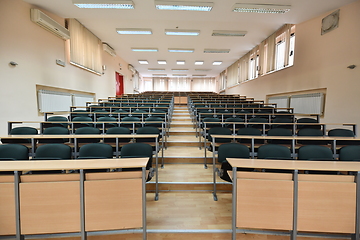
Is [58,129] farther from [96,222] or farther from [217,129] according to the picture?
[217,129]

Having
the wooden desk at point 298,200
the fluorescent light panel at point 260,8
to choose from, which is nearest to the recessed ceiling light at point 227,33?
the fluorescent light panel at point 260,8

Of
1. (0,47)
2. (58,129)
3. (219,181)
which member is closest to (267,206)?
(219,181)

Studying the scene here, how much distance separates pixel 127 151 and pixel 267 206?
6.09 ft

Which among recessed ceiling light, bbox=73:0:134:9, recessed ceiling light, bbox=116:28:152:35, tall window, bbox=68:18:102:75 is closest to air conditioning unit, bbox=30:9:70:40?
tall window, bbox=68:18:102:75

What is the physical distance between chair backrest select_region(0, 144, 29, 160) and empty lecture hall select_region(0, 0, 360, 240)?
19 mm

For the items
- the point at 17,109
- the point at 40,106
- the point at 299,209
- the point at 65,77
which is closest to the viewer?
the point at 299,209

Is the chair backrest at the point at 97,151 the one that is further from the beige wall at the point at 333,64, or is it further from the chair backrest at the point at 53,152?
the beige wall at the point at 333,64

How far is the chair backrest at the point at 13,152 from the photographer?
2.36 meters

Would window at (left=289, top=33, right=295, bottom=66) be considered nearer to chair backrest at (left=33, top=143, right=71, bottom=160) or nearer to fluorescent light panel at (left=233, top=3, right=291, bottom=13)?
fluorescent light panel at (left=233, top=3, right=291, bottom=13)

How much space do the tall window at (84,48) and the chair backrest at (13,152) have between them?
453 cm

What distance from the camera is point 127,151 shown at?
2.62 metres

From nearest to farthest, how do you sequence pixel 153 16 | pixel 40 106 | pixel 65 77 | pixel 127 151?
pixel 127 151
pixel 40 106
pixel 153 16
pixel 65 77

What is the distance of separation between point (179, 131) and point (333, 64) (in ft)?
14.4

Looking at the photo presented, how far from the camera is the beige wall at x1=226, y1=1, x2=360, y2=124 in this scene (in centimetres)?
421
